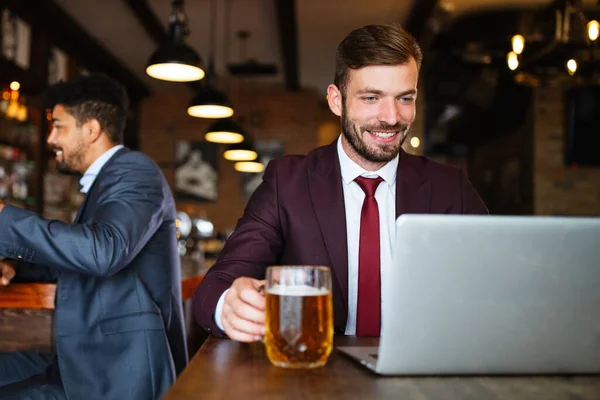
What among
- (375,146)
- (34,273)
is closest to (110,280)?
(34,273)

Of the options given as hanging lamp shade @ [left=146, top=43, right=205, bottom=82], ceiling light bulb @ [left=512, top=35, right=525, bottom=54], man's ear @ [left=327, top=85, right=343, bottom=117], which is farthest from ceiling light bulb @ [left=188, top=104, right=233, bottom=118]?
man's ear @ [left=327, top=85, right=343, bottom=117]

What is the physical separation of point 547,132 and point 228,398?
6.75m

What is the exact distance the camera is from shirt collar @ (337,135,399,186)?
1726 mm

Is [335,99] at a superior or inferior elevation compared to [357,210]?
superior

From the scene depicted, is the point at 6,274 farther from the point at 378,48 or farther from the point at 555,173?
the point at 555,173

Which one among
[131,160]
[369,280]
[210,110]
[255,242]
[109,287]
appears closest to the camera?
[369,280]

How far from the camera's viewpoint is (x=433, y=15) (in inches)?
246

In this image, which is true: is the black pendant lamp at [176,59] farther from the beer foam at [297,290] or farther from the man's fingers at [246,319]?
the beer foam at [297,290]

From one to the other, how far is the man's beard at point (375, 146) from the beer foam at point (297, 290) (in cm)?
73

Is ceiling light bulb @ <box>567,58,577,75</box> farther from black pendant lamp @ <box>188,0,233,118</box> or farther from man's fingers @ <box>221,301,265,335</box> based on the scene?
man's fingers @ <box>221,301,265,335</box>

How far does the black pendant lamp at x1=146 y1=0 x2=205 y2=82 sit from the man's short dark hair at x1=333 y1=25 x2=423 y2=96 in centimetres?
206

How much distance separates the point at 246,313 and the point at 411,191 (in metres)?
0.76

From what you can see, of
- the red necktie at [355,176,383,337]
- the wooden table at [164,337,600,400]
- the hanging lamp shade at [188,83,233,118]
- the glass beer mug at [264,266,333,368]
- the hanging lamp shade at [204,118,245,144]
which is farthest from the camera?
the hanging lamp shade at [204,118,245,144]

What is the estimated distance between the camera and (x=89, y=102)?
233cm
